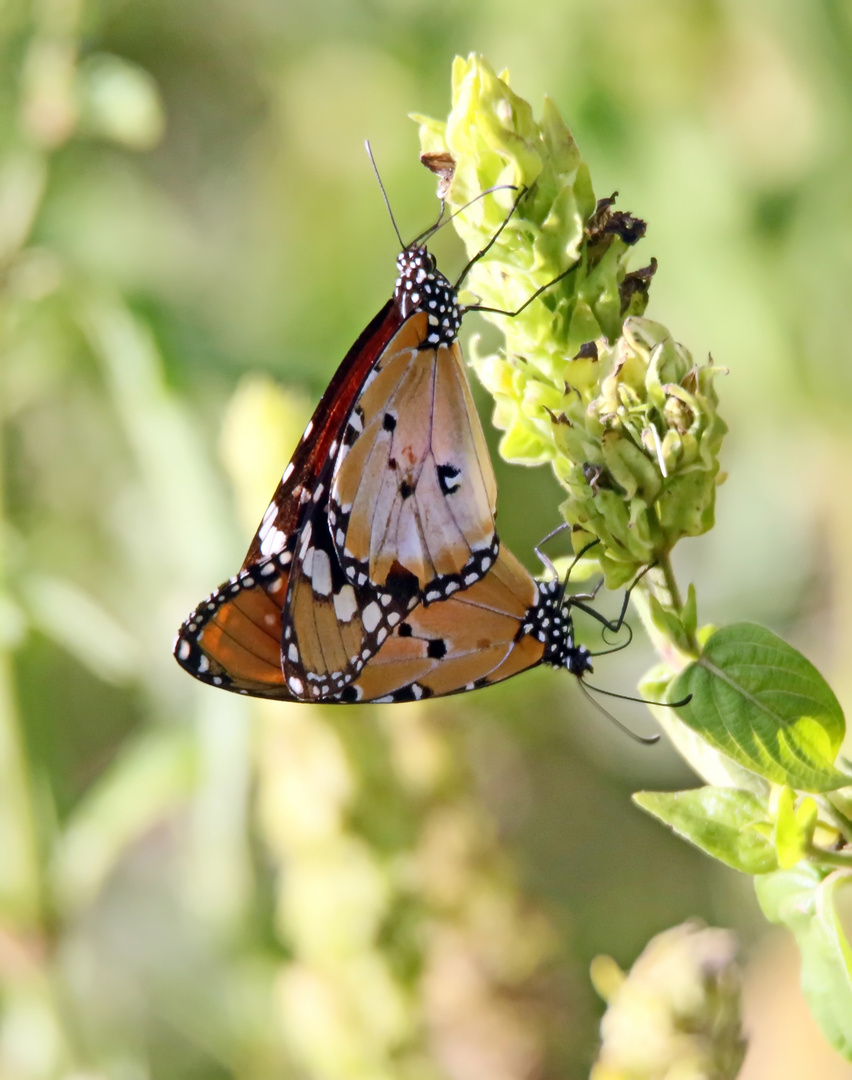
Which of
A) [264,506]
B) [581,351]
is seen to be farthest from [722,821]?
[264,506]

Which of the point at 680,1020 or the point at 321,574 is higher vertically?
the point at 321,574

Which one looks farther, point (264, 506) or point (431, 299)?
point (264, 506)

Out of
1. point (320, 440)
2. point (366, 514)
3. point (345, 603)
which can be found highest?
point (320, 440)

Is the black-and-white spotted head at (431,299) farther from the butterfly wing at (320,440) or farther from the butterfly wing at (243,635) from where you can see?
the butterfly wing at (243,635)

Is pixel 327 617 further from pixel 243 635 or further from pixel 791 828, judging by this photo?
pixel 791 828

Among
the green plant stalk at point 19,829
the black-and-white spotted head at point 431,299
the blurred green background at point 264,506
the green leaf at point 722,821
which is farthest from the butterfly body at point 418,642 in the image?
the green plant stalk at point 19,829

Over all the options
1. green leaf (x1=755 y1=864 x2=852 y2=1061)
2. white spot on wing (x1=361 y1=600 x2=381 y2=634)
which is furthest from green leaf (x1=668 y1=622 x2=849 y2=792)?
white spot on wing (x1=361 y1=600 x2=381 y2=634)

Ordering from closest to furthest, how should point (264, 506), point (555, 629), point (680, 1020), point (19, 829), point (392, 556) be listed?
point (680, 1020) < point (555, 629) < point (392, 556) < point (264, 506) < point (19, 829)

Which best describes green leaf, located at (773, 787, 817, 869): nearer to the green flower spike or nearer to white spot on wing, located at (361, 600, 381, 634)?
the green flower spike
